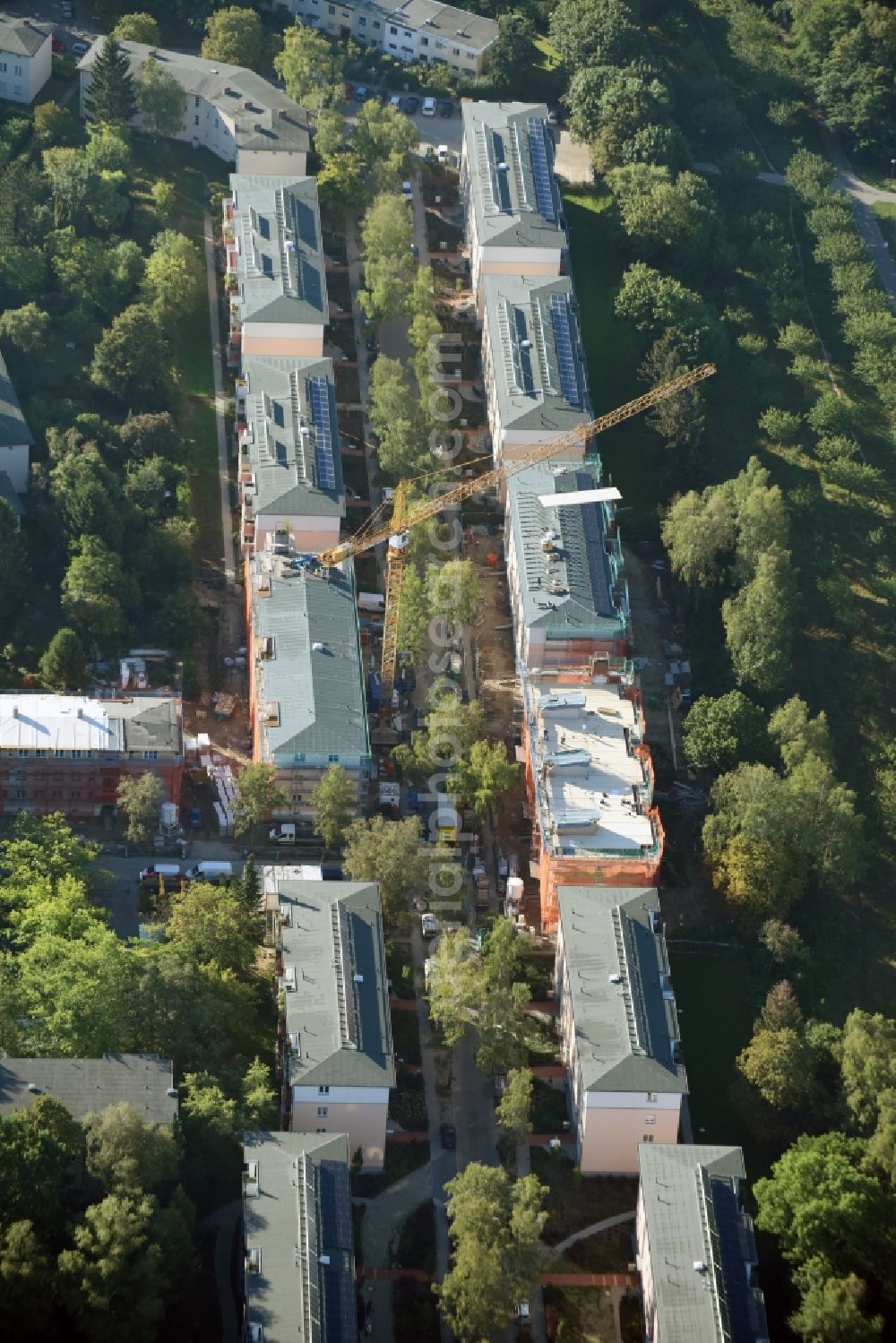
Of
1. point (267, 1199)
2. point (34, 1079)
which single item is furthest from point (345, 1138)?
point (34, 1079)

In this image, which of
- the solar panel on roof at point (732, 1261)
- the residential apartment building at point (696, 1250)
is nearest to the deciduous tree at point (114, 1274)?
the residential apartment building at point (696, 1250)

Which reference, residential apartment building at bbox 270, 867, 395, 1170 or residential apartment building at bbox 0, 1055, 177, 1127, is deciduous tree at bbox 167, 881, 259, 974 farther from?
residential apartment building at bbox 0, 1055, 177, 1127

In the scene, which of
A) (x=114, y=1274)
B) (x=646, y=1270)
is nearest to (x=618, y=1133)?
(x=646, y=1270)

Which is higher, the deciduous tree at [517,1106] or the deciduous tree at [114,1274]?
the deciduous tree at [114,1274]

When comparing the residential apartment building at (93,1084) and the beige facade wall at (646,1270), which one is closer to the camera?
the residential apartment building at (93,1084)

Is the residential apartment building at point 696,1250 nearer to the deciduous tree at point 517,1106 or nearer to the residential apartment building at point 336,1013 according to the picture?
the deciduous tree at point 517,1106

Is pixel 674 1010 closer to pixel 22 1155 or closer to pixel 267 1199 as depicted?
pixel 267 1199

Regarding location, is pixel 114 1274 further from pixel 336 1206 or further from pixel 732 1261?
pixel 732 1261
